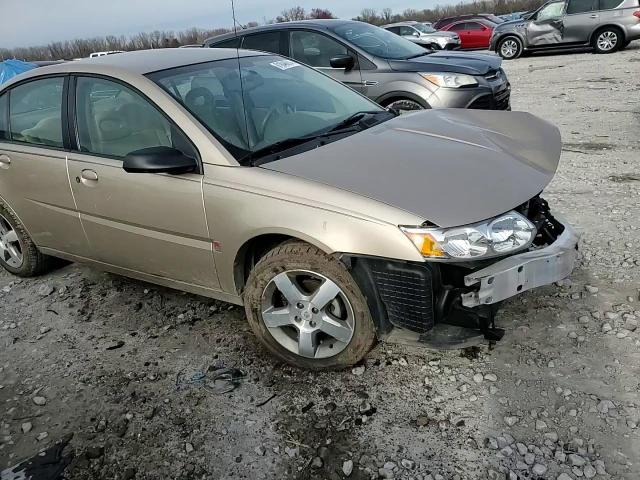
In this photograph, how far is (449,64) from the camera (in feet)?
22.4

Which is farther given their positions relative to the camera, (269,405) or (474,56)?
(474,56)

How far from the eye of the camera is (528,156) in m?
3.02

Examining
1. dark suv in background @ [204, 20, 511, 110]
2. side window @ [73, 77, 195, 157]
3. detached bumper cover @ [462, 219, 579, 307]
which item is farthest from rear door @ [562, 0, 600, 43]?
side window @ [73, 77, 195, 157]

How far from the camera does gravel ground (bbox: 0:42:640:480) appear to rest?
7.57 ft

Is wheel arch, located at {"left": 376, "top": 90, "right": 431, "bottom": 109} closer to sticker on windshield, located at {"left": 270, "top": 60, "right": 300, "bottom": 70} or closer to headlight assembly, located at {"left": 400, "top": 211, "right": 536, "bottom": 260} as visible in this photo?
sticker on windshield, located at {"left": 270, "top": 60, "right": 300, "bottom": 70}

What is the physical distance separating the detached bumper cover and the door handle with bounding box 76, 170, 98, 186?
222 cm

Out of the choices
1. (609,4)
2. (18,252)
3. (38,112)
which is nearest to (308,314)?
(38,112)

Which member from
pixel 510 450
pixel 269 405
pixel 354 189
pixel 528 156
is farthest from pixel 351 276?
pixel 528 156

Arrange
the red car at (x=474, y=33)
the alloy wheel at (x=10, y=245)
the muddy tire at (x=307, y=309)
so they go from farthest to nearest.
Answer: the red car at (x=474, y=33)
the alloy wheel at (x=10, y=245)
the muddy tire at (x=307, y=309)

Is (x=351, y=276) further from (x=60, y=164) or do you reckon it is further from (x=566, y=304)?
(x=60, y=164)

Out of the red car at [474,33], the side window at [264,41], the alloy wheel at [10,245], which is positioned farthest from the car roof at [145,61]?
the red car at [474,33]

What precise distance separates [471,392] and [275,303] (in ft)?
3.57

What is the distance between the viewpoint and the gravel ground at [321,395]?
231cm

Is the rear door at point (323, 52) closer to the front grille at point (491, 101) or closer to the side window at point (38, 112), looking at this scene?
the front grille at point (491, 101)
